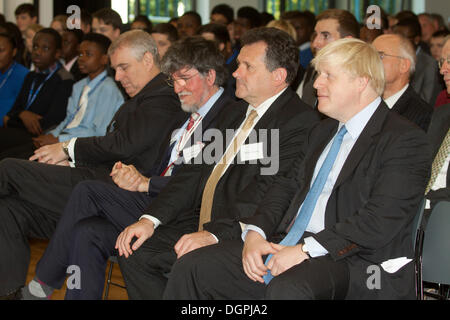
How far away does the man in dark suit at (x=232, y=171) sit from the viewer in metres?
2.53

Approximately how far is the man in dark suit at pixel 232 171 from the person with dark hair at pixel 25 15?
6.09m

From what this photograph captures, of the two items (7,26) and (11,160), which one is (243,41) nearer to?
(11,160)

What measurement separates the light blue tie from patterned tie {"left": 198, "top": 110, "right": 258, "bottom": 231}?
48 centimetres

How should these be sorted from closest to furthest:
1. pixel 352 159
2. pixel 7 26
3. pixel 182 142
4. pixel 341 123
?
pixel 352 159, pixel 341 123, pixel 182 142, pixel 7 26

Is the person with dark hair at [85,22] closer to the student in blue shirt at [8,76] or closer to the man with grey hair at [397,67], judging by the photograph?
the student in blue shirt at [8,76]

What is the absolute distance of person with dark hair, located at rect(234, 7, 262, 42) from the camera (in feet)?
22.3

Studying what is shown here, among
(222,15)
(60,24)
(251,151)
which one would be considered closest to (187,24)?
(222,15)

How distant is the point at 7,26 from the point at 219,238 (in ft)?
16.4

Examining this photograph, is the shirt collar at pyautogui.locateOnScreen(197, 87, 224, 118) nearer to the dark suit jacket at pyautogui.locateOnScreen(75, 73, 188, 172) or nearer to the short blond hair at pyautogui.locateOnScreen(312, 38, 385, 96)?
the dark suit jacket at pyautogui.locateOnScreen(75, 73, 188, 172)

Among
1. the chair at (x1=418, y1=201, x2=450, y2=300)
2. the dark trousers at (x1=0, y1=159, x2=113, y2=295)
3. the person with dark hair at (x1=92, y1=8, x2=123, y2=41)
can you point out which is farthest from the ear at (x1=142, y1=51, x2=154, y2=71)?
the person with dark hair at (x1=92, y1=8, x2=123, y2=41)

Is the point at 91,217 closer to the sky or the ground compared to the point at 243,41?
closer to the ground

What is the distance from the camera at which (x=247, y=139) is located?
2.62 m
